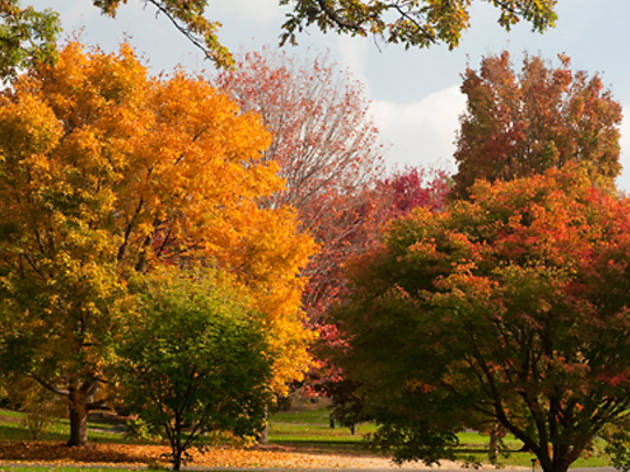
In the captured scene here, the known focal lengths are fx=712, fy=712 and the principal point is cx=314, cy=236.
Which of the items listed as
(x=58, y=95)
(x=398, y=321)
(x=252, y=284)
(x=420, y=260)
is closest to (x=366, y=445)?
(x=398, y=321)

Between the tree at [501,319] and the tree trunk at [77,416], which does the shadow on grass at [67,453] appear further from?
the tree at [501,319]

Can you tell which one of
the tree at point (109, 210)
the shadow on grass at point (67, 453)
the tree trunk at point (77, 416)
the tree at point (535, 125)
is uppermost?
the tree at point (535, 125)

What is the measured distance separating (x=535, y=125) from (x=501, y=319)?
18.6m

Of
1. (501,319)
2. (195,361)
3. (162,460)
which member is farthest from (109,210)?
(501,319)

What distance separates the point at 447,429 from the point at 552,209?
563cm

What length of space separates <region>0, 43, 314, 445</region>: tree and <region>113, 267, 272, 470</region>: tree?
137 centimetres

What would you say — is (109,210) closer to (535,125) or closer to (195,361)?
(195,361)

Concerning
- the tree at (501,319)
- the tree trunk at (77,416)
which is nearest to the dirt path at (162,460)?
the tree trunk at (77,416)

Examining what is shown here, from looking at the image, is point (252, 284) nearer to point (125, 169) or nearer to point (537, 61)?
point (125, 169)

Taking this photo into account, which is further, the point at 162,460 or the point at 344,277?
the point at 344,277

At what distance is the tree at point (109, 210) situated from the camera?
18.4 metres

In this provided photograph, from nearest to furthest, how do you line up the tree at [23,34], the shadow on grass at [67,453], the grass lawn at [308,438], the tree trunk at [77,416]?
the tree at [23,34]
the shadow on grass at [67,453]
the tree trunk at [77,416]
the grass lawn at [308,438]

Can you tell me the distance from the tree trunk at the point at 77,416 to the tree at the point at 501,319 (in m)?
8.81

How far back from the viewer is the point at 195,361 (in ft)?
51.5
